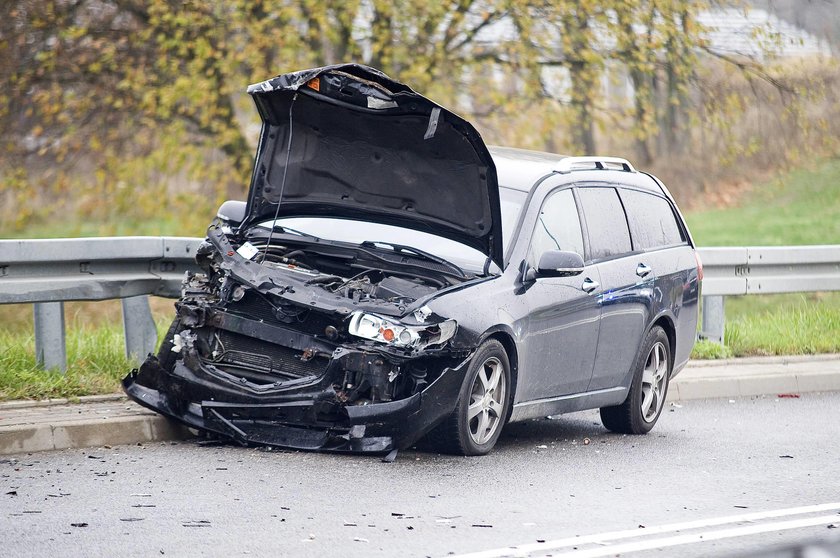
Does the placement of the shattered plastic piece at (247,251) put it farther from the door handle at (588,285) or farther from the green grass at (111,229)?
the green grass at (111,229)

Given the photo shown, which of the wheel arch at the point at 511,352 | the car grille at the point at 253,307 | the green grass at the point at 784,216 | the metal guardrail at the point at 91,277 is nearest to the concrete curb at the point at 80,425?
the metal guardrail at the point at 91,277

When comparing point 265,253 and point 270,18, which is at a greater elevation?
point 270,18

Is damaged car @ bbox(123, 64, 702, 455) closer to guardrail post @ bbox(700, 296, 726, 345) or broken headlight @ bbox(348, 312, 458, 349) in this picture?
broken headlight @ bbox(348, 312, 458, 349)

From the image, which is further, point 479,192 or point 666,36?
point 666,36

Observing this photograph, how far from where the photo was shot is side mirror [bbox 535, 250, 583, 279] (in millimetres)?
7883

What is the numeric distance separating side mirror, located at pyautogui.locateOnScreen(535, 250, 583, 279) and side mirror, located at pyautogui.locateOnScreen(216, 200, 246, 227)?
208 centimetres

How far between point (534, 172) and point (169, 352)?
256cm

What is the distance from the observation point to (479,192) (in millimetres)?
7805

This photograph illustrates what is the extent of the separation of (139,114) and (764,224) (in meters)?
17.5

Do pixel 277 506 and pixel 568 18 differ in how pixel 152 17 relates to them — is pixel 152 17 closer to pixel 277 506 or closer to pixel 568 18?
pixel 568 18

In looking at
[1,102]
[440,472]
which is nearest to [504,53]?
[1,102]

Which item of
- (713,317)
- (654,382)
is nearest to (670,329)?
(654,382)

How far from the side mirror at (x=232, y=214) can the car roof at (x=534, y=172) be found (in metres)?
1.71

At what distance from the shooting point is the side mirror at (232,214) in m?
8.85
